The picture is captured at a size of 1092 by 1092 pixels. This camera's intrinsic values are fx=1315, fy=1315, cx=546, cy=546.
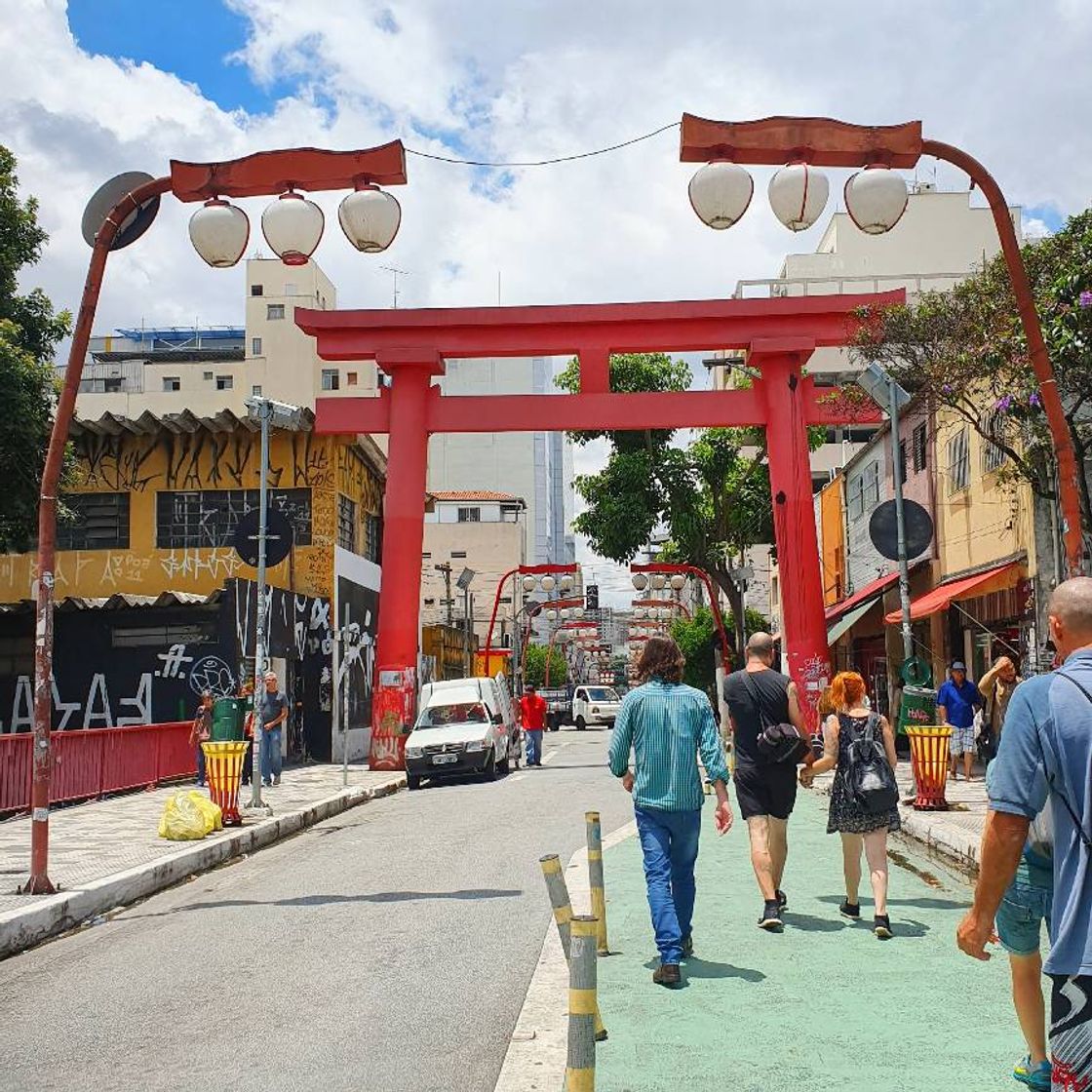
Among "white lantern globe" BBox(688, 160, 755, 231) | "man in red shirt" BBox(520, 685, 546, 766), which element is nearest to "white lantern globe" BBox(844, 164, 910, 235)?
"white lantern globe" BBox(688, 160, 755, 231)

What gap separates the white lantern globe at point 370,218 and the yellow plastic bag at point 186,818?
268 inches

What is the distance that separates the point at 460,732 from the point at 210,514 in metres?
10.2

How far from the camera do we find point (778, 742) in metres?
8.27

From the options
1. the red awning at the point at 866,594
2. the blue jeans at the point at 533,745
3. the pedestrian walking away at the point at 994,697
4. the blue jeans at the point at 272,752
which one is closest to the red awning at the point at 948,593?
the pedestrian walking away at the point at 994,697

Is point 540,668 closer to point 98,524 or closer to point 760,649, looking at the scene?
point 98,524

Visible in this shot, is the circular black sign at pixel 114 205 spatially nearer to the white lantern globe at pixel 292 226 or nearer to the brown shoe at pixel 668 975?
the white lantern globe at pixel 292 226

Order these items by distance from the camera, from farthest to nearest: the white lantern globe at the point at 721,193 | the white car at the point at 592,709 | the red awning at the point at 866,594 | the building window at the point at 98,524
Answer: the white car at the point at 592,709, the building window at the point at 98,524, the red awning at the point at 866,594, the white lantern globe at the point at 721,193

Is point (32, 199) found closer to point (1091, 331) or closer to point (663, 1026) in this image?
point (1091, 331)

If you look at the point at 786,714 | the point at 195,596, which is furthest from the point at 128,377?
the point at 786,714

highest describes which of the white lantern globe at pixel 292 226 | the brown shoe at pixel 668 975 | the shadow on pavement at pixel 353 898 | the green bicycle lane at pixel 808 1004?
the white lantern globe at pixel 292 226

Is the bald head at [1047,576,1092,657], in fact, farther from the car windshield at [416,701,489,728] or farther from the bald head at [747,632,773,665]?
the car windshield at [416,701,489,728]

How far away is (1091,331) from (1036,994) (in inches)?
392

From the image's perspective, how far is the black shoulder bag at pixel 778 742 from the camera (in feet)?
27.1

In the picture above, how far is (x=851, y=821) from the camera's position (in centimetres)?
839
